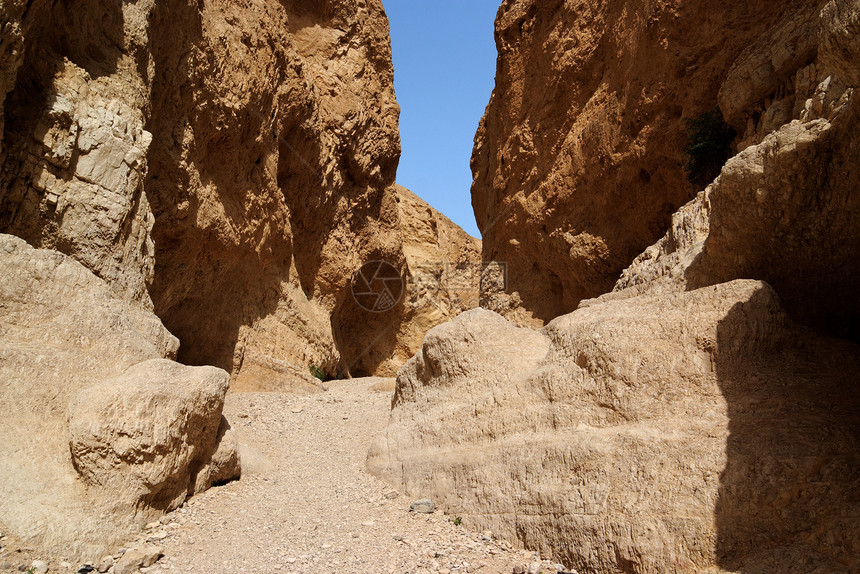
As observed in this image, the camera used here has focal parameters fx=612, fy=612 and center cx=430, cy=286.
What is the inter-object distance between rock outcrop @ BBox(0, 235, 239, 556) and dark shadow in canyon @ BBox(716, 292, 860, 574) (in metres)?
3.81

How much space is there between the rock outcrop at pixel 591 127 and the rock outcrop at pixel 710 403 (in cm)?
286

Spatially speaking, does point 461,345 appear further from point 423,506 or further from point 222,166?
point 222,166

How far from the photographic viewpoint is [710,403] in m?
3.79

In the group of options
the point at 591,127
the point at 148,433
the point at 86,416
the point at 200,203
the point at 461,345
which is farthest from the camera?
the point at 591,127

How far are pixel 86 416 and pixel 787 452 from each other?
4.50 m

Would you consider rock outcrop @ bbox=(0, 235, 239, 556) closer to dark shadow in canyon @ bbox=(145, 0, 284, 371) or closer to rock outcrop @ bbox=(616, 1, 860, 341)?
dark shadow in canyon @ bbox=(145, 0, 284, 371)

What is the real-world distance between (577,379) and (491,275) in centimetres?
1013

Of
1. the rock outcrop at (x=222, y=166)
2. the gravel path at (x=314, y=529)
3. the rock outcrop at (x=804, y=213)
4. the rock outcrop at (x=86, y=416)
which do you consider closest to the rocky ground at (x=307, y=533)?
the gravel path at (x=314, y=529)

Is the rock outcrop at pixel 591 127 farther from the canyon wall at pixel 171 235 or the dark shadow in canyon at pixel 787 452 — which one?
the canyon wall at pixel 171 235

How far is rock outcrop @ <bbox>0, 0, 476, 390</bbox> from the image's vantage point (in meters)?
5.95

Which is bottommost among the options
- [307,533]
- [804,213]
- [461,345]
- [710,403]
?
[307,533]

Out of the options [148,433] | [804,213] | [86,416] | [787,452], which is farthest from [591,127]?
[86,416]

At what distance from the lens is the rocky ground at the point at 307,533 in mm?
3848

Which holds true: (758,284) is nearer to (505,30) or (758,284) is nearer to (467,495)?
(467,495)
